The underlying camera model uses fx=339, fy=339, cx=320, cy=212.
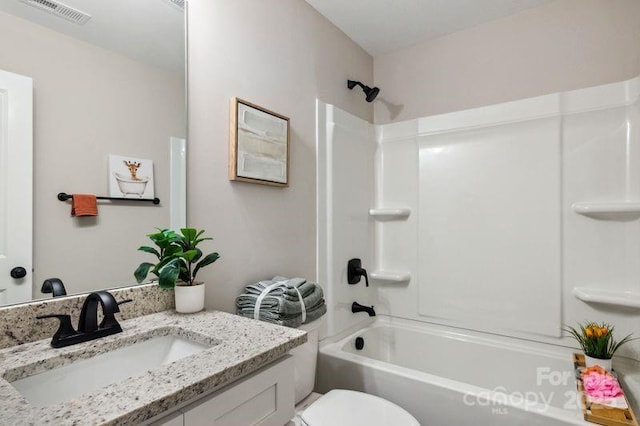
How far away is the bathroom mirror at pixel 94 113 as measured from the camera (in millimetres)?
971

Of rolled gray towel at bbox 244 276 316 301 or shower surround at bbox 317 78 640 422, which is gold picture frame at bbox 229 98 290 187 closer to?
shower surround at bbox 317 78 640 422

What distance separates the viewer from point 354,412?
1425mm

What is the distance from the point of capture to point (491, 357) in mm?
2068

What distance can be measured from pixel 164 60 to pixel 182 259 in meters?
0.77

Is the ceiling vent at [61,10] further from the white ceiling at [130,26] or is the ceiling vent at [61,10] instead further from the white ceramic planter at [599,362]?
the white ceramic planter at [599,362]

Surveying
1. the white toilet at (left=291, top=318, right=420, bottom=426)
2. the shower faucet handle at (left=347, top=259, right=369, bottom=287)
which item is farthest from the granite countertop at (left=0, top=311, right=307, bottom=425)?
the shower faucet handle at (left=347, top=259, right=369, bottom=287)

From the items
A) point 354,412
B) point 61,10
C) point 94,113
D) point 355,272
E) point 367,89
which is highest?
point 367,89

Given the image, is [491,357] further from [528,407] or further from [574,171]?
[574,171]

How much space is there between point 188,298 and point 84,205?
46 centimetres

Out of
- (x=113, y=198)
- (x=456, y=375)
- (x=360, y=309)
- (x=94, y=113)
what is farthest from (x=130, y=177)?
(x=456, y=375)

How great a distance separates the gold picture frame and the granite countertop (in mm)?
669

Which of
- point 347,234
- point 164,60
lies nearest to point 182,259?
point 164,60

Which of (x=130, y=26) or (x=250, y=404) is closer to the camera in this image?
(x=250, y=404)

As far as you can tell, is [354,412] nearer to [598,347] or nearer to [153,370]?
[153,370]
